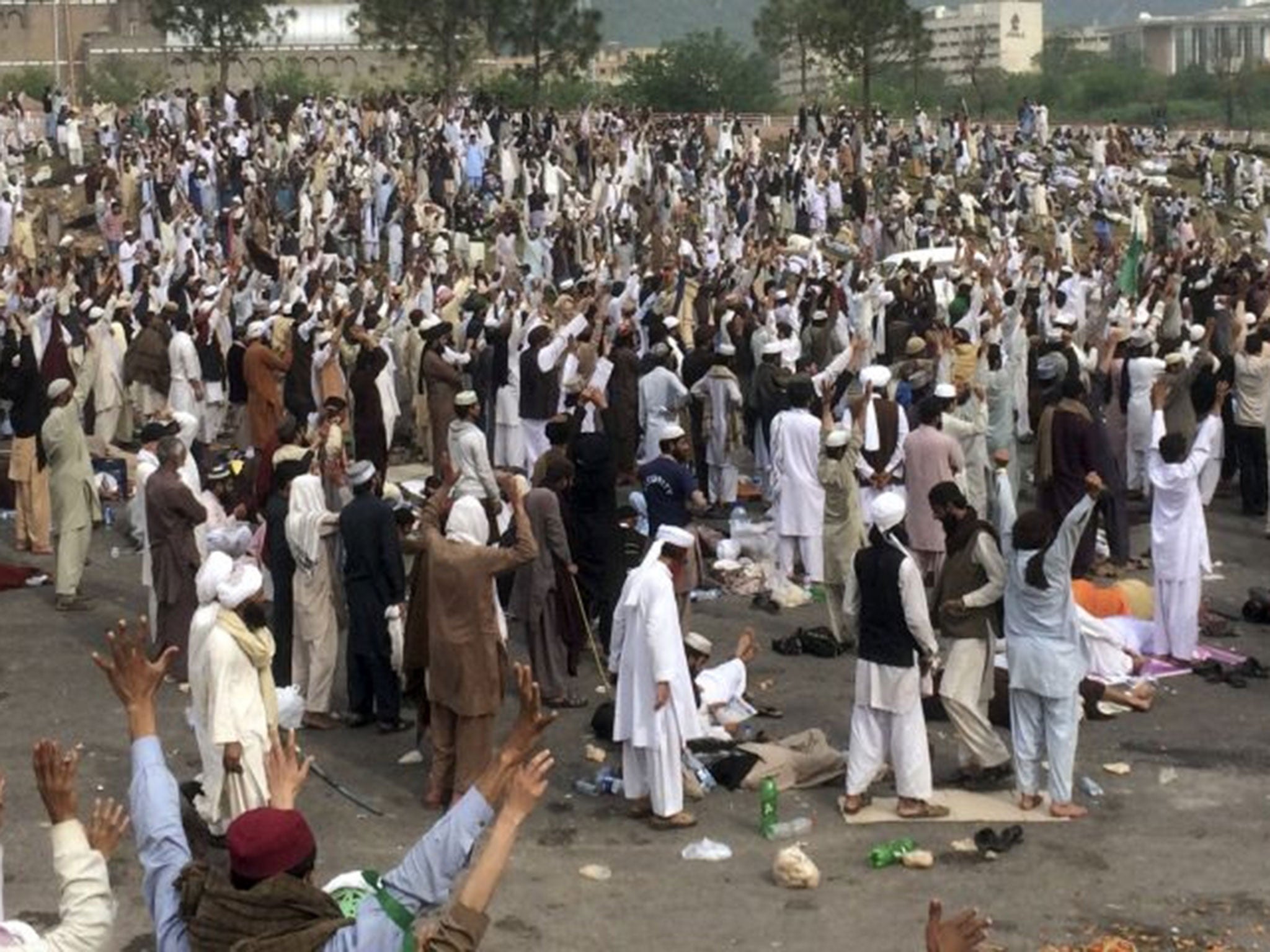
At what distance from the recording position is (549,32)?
48.7 meters

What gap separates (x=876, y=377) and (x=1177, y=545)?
242cm

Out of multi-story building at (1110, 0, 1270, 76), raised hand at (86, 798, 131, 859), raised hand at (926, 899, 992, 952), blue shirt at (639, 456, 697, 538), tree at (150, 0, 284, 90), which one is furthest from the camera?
multi-story building at (1110, 0, 1270, 76)

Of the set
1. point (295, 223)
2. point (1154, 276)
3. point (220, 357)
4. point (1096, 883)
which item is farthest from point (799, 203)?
Result: point (1096, 883)

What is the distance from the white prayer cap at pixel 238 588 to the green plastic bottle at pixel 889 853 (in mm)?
2674

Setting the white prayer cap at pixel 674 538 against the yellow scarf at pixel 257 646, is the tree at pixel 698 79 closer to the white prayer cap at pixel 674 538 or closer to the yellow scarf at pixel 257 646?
the white prayer cap at pixel 674 538

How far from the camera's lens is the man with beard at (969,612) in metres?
8.90

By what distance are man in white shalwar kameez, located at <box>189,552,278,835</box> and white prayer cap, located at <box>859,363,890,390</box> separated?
5130 mm

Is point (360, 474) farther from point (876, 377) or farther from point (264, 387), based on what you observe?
point (264, 387)

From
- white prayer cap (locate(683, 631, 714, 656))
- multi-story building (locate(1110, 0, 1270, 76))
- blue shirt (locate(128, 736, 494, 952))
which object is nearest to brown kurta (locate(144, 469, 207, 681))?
white prayer cap (locate(683, 631, 714, 656))

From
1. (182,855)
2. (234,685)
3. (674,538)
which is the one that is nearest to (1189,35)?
(674,538)

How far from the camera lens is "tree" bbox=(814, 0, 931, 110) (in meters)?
47.2

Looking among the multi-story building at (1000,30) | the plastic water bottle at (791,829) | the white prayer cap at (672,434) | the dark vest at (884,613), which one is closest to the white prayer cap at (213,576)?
the plastic water bottle at (791,829)

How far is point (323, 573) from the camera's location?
10.1m

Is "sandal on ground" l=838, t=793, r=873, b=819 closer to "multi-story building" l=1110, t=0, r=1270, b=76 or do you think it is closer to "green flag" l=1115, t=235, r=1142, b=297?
"green flag" l=1115, t=235, r=1142, b=297
